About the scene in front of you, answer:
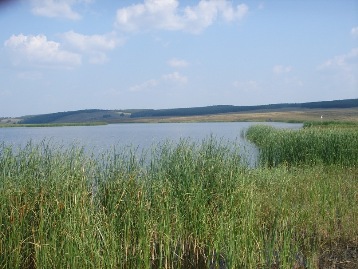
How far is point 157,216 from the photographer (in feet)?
20.5

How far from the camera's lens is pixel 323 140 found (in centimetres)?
1672

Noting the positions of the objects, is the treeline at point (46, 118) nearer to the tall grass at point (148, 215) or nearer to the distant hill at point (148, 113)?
the distant hill at point (148, 113)

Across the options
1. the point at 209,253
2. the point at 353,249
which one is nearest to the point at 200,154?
the point at 209,253

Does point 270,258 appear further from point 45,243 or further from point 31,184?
point 31,184

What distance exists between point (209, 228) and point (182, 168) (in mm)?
1525

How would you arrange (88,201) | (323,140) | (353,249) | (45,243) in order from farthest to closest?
1. (323,140)
2. (353,249)
3. (88,201)
4. (45,243)

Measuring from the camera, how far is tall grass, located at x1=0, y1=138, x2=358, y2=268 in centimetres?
512

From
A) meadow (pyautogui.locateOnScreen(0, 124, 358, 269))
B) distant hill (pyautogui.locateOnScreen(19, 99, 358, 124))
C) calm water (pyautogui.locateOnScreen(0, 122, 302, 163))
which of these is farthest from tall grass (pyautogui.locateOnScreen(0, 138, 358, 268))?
distant hill (pyautogui.locateOnScreen(19, 99, 358, 124))

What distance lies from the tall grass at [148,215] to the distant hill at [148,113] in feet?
379

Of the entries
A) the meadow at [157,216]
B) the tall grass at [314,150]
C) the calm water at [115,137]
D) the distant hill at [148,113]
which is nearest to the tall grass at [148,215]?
the meadow at [157,216]

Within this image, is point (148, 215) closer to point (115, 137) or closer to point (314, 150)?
point (314, 150)

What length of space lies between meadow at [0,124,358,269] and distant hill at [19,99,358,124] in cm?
11553

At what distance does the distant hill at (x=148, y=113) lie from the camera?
12119cm

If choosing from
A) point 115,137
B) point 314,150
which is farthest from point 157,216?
point 115,137
